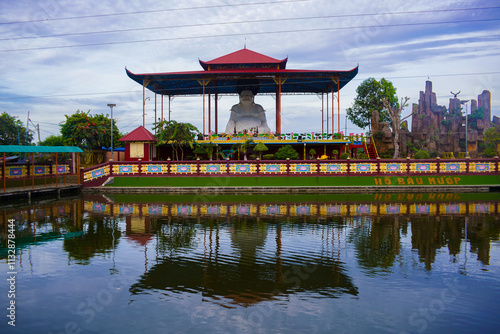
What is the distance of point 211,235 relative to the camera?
12531 millimetres

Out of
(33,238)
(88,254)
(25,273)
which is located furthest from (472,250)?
(33,238)

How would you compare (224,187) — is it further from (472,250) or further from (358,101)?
(358,101)

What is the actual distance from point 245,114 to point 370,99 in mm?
20808

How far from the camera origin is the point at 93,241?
38.7ft

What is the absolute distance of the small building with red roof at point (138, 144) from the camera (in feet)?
104

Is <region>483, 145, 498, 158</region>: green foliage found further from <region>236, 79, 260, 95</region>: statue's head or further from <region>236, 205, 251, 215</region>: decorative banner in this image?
<region>236, 205, 251, 215</region>: decorative banner

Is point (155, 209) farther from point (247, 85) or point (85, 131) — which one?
point (85, 131)

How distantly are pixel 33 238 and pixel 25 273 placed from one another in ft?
12.4

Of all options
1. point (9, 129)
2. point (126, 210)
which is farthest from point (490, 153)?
point (9, 129)

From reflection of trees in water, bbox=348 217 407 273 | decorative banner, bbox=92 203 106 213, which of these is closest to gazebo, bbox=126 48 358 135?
decorative banner, bbox=92 203 106 213

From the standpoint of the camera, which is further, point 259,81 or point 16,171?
point 259,81

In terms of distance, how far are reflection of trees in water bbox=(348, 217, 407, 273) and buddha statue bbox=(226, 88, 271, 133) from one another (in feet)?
86.7

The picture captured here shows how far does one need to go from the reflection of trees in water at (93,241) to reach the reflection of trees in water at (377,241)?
6.62m

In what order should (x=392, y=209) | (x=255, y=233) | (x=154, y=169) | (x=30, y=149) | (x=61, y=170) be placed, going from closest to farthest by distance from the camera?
1. (x=255, y=233)
2. (x=392, y=209)
3. (x=30, y=149)
4. (x=154, y=169)
5. (x=61, y=170)
